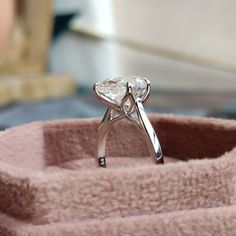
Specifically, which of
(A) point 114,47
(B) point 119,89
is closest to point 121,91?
(B) point 119,89

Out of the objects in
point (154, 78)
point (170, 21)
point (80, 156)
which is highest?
point (80, 156)

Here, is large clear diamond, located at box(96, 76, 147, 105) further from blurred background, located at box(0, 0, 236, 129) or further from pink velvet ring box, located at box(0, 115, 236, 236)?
blurred background, located at box(0, 0, 236, 129)

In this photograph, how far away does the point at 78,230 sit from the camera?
0.60 feet

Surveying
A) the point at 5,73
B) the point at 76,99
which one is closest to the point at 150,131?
the point at 76,99

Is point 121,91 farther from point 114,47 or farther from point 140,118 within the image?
point 114,47

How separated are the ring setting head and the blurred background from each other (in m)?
0.69

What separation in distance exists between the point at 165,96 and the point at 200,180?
0.81 m

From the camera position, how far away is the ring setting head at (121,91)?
237 millimetres

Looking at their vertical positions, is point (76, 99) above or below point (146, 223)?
below

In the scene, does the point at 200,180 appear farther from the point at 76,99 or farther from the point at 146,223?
the point at 76,99

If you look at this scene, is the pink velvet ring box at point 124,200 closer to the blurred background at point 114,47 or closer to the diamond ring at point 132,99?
the diamond ring at point 132,99

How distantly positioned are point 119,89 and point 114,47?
36.7 inches

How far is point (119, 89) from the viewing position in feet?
0.78

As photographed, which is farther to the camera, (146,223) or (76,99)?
(76,99)
